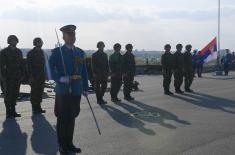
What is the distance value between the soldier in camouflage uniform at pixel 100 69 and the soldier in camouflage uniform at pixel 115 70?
1.33ft

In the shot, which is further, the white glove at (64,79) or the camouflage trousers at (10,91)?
the camouflage trousers at (10,91)

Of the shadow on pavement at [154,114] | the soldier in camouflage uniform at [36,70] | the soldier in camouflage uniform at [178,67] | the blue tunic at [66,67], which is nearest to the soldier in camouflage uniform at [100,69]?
the shadow on pavement at [154,114]

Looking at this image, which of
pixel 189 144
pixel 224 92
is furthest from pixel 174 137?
pixel 224 92

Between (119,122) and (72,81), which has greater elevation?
(72,81)

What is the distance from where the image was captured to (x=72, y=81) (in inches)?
329

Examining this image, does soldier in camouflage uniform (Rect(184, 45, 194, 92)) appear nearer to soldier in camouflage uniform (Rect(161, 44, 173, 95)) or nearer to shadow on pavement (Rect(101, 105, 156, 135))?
soldier in camouflage uniform (Rect(161, 44, 173, 95))

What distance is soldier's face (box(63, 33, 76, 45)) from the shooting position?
8.32 metres

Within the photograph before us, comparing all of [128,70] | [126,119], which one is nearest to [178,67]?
[128,70]

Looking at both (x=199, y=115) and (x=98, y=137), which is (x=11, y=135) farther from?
(x=199, y=115)

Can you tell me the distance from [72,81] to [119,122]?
3.86 metres

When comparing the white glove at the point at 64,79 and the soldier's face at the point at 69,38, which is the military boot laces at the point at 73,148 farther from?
the soldier's face at the point at 69,38

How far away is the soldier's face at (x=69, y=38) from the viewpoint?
8320 millimetres

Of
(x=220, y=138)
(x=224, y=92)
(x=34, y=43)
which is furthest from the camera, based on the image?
(x=224, y=92)

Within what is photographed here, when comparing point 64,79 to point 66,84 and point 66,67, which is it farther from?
point 66,67
